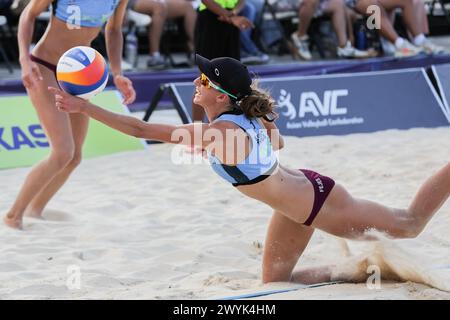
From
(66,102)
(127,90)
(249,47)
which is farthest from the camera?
(249,47)

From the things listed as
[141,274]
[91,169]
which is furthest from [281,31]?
[141,274]

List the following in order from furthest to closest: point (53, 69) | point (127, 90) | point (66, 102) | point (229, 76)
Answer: point (53, 69) → point (127, 90) → point (229, 76) → point (66, 102)

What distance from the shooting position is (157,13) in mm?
9711

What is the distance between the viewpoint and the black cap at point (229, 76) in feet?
12.2

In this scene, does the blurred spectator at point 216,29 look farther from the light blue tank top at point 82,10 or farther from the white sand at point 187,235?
the light blue tank top at point 82,10

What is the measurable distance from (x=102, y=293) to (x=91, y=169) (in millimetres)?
3146

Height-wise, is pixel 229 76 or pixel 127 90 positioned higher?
pixel 229 76

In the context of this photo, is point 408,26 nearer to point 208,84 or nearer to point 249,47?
point 249,47

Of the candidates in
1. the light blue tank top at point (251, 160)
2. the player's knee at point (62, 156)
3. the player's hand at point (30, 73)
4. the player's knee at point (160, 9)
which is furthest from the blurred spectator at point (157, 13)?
the light blue tank top at point (251, 160)

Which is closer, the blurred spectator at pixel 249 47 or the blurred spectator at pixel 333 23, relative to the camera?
the blurred spectator at pixel 249 47

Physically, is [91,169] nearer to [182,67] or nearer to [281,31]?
[182,67]

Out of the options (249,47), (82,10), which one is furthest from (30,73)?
(249,47)

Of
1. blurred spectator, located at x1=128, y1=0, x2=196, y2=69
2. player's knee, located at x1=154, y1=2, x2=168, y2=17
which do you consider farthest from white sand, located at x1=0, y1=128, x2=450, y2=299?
player's knee, located at x1=154, y1=2, x2=168, y2=17

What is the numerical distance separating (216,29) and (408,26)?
358cm
